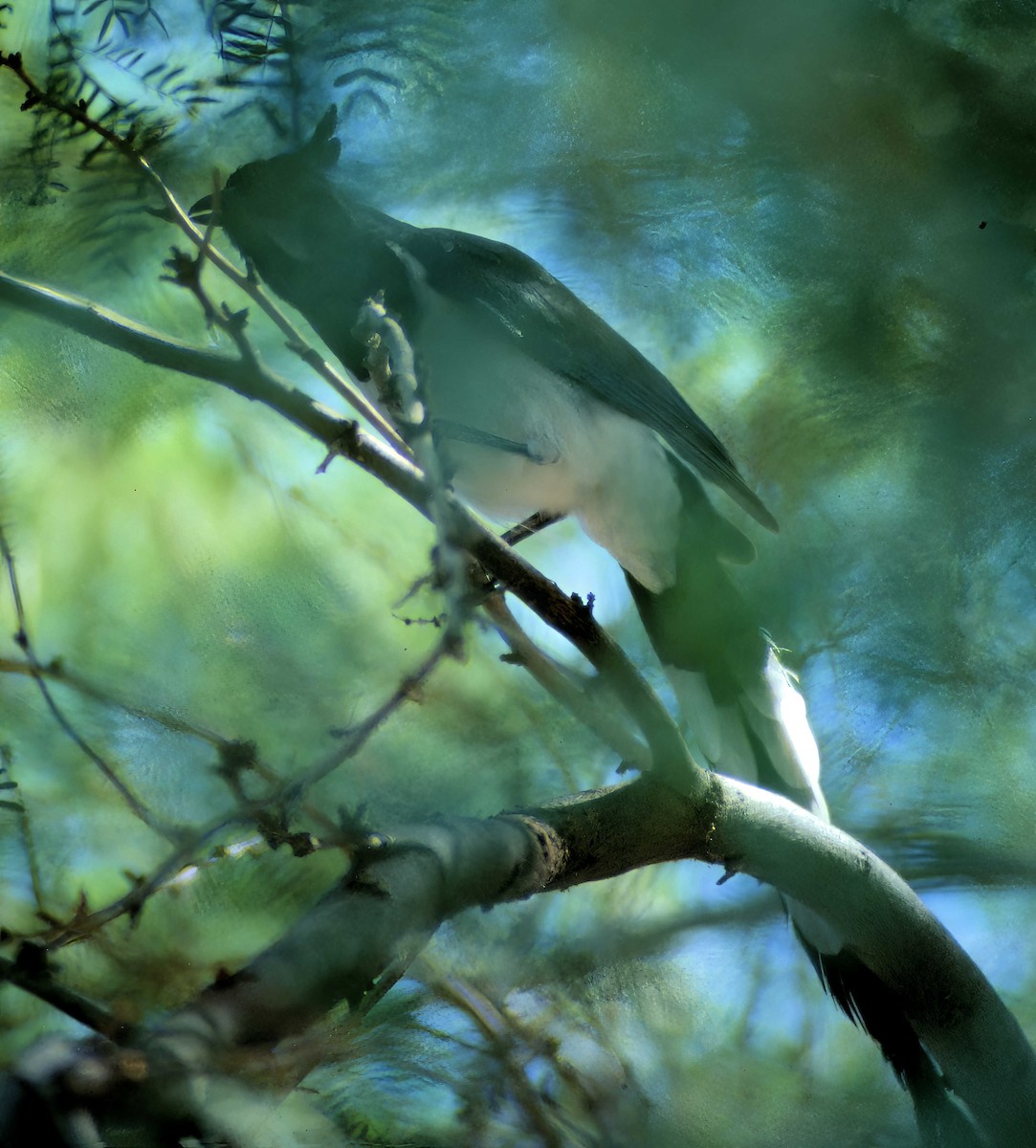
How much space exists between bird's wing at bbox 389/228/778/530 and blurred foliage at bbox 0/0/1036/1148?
20 mm

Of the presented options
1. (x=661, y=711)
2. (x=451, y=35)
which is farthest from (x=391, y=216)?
(x=661, y=711)

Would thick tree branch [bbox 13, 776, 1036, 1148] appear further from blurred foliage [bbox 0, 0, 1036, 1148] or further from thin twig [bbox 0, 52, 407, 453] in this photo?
thin twig [bbox 0, 52, 407, 453]

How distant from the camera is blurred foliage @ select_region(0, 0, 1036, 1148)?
0.88 m

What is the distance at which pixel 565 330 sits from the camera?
40.6 inches

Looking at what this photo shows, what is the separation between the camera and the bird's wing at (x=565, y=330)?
99 cm

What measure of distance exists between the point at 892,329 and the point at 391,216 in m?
0.44

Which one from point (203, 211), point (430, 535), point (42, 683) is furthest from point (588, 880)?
point (203, 211)

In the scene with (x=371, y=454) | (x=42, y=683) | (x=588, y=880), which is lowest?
(x=588, y=880)

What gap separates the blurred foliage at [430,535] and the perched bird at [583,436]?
0.03 m

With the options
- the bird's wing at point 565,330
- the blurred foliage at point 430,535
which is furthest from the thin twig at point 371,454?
the bird's wing at point 565,330

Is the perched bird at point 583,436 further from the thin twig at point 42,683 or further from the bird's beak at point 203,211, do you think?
the thin twig at point 42,683

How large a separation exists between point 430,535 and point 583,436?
9.7 inches

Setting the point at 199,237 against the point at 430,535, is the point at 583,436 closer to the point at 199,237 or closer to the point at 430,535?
the point at 430,535

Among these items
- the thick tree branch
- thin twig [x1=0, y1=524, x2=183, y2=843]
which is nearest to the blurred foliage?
thin twig [x1=0, y1=524, x2=183, y2=843]
